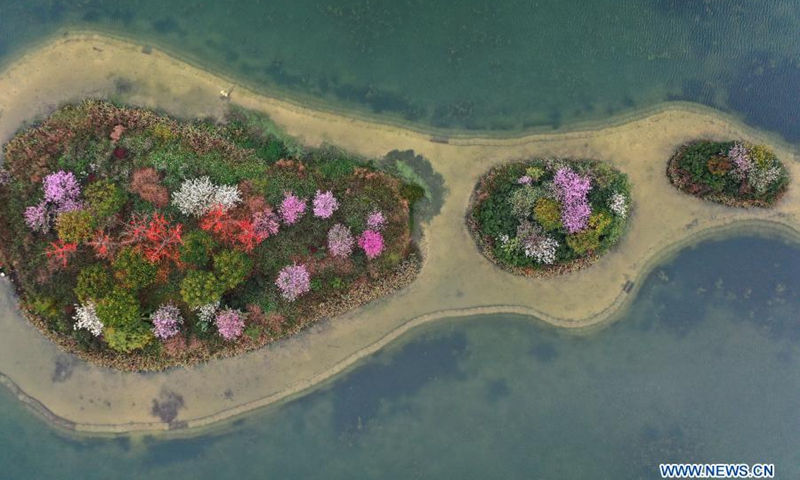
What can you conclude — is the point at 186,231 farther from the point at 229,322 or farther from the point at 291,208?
the point at 291,208

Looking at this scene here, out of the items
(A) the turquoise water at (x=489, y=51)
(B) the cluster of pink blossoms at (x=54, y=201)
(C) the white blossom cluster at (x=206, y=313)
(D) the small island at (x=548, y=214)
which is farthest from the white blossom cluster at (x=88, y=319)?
(D) the small island at (x=548, y=214)

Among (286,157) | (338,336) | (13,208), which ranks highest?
(286,157)

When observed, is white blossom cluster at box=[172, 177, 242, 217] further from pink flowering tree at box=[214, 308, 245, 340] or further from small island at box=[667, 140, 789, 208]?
small island at box=[667, 140, 789, 208]

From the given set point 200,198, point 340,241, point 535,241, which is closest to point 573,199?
point 535,241

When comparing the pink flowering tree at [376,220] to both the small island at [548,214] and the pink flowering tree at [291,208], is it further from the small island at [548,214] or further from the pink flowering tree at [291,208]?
the small island at [548,214]

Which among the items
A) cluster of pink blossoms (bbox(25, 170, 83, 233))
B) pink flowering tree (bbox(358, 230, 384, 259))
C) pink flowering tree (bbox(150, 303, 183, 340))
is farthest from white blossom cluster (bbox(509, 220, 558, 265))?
cluster of pink blossoms (bbox(25, 170, 83, 233))

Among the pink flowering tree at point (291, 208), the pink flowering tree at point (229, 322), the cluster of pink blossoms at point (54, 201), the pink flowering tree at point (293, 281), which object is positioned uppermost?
the pink flowering tree at point (291, 208)

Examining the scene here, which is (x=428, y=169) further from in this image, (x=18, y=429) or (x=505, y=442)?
(x=18, y=429)

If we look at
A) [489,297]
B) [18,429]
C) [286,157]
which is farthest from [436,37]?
[18,429]
